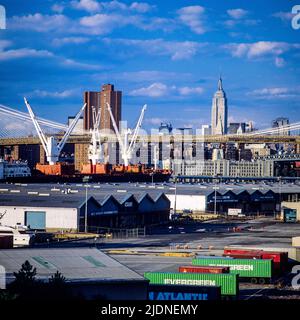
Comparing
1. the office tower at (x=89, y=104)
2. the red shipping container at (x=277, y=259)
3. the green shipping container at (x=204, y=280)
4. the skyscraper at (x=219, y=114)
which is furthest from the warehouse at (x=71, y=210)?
the skyscraper at (x=219, y=114)

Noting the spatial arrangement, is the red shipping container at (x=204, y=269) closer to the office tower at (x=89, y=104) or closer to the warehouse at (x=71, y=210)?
the warehouse at (x=71, y=210)

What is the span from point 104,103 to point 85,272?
43.9 m

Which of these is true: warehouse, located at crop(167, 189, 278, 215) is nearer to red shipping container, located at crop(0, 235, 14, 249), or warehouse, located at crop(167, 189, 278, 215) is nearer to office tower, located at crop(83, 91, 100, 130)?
red shipping container, located at crop(0, 235, 14, 249)

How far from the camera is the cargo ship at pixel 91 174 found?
1406 inches

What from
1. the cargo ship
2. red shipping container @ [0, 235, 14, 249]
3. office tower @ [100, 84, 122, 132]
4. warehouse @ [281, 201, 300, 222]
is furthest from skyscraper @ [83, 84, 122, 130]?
red shipping container @ [0, 235, 14, 249]

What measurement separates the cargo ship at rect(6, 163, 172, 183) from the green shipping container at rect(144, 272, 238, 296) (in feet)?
80.5

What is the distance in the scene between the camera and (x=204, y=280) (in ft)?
28.7

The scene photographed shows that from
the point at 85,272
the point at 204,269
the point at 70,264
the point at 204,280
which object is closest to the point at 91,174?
the point at 204,269

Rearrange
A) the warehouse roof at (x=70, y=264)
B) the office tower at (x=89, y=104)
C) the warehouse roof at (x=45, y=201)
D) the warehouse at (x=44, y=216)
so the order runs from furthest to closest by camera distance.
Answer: the office tower at (x=89, y=104) → the warehouse roof at (x=45, y=201) → the warehouse at (x=44, y=216) → the warehouse roof at (x=70, y=264)

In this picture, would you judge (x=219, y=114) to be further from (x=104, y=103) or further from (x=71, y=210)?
(x=71, y=210)

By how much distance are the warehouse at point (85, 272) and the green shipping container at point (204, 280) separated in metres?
0.65

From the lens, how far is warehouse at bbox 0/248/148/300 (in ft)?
24.5

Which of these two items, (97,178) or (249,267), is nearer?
(249,267)
